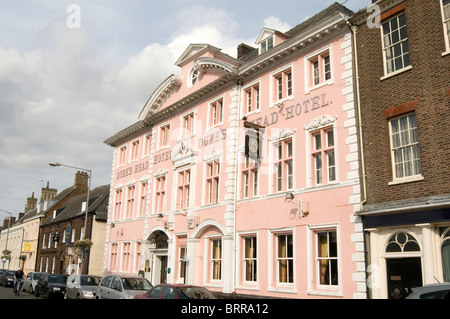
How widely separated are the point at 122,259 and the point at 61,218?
20442 mm

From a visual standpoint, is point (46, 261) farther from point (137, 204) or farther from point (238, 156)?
point (238, 156)

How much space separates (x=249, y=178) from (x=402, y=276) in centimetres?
872

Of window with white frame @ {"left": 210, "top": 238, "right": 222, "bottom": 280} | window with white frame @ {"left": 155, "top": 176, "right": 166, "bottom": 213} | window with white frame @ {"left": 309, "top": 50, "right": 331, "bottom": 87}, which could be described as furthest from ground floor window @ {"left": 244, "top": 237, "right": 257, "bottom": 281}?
window with white frame @ {"left": 155, "top": 176, "right": 166, "bottom": 213}

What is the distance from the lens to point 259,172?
65.2ft

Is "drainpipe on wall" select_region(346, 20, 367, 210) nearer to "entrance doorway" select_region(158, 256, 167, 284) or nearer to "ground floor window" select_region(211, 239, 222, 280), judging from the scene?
"ground floor window" select_region(211, 239, 222, 280)

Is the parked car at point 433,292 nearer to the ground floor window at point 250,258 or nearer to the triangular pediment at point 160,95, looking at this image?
the ground floor window at point 250,258

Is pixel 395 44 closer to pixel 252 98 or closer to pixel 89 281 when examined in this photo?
pixel 252 98

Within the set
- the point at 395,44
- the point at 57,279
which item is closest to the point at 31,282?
the point at 57,279

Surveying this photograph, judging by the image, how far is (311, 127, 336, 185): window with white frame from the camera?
663 inches

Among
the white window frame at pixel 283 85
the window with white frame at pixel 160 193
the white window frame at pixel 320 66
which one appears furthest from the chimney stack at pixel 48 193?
the white window frame at pixel 320 66

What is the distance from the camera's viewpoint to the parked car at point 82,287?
19531 mm

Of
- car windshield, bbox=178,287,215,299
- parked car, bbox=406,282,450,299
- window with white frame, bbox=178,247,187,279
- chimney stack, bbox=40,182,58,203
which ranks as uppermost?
chimney stack, bbox=40,182,58,203

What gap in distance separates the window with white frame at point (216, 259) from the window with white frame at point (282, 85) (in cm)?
786

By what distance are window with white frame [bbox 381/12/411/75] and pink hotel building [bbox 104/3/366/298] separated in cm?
159
